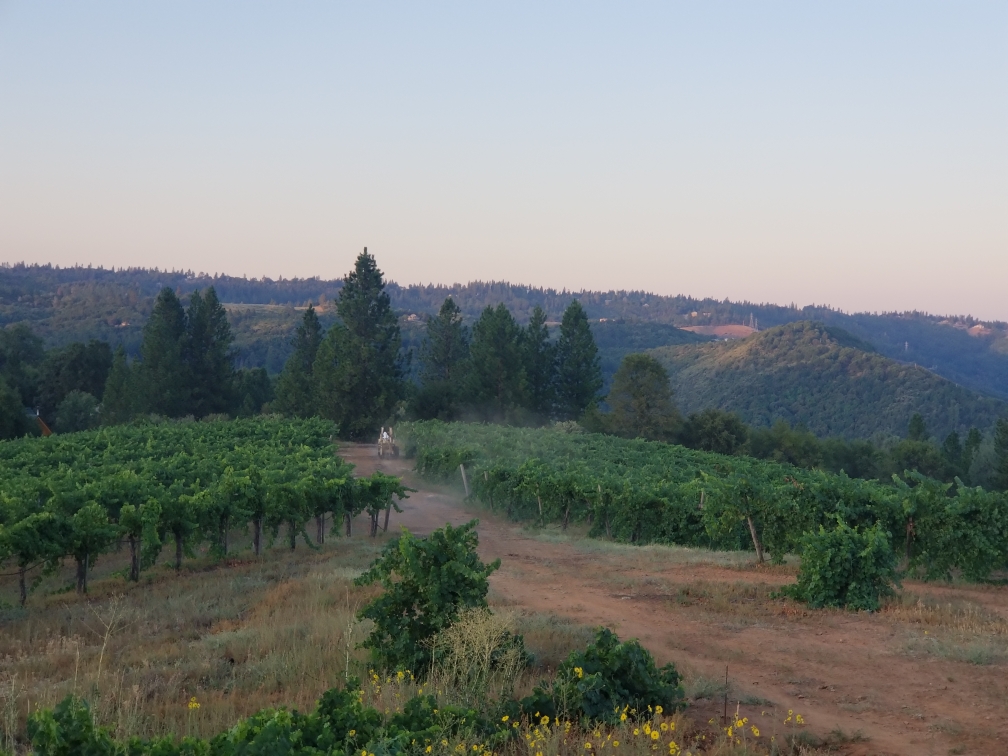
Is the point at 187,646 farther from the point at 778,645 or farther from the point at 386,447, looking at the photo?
the point at 386,447

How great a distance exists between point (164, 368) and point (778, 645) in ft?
156

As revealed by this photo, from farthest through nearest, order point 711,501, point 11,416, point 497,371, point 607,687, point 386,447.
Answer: point 497,371, point 11,416, point 386,447, point 711,501, point 607,687

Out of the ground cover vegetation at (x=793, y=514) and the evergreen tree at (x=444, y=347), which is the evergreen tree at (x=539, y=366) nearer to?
the evergreen tree at (x=444, y=347)

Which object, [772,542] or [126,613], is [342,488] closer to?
[126,613]

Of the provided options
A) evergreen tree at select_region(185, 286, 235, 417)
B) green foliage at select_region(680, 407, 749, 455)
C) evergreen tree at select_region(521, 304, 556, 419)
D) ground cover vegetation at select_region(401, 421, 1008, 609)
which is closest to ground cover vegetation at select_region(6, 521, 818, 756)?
ground cover vegetation at select_region(401, 421, 1008, 609)

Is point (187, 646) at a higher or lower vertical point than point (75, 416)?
higher

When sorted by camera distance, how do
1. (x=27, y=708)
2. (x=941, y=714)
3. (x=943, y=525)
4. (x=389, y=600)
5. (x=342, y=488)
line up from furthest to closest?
(x=342, y=488) < (x=943, y=525) < (x=389, y=600) < (x=941, y=714) < (x=27, y=708)

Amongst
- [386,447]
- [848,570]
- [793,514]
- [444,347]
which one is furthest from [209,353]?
[848,570]

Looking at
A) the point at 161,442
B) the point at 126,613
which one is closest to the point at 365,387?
the point at 161,442

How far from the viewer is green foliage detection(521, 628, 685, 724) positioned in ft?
20.5

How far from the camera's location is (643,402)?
4972 centimetres

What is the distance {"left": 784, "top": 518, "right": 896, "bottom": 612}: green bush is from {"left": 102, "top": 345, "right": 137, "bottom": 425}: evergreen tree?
45.6m

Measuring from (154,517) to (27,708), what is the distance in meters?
8.33

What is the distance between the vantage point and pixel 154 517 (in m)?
14.5
